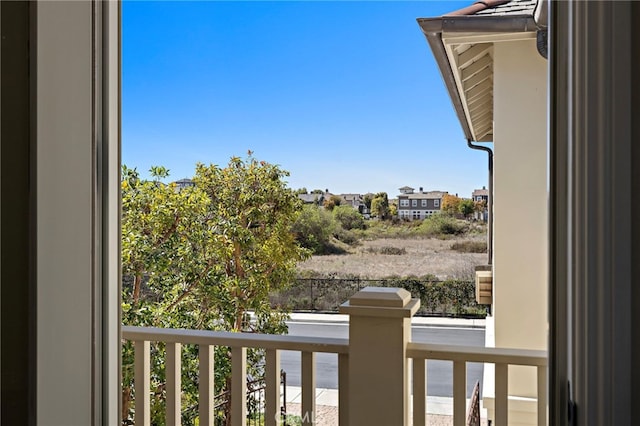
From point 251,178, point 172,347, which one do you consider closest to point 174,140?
point 251,178

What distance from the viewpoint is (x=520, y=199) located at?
2.58m

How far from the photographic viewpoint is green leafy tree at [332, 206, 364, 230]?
253 inches

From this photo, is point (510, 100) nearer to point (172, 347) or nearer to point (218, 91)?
point (172, 347)

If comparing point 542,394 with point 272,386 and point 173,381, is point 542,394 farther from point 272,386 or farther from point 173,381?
point 173,381

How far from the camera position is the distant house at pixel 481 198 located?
676cm

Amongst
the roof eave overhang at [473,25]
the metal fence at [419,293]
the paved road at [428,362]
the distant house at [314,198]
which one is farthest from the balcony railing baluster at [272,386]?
the distant house at [314,198]

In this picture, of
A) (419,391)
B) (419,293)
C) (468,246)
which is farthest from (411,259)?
(419,391)

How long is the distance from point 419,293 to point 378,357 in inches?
214

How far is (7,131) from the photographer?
82 centimetres

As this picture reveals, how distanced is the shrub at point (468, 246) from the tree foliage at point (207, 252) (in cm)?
Answer: 244

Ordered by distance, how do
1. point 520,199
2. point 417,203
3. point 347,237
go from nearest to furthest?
point 520,199
point 347,237
point 417,203

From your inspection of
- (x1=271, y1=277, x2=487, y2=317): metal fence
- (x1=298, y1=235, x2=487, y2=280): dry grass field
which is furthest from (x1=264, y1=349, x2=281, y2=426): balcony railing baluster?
(x1=298, y1=235, x2=487, y2=280): dry grass field

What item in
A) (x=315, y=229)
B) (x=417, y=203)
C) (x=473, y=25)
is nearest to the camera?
(x=473, y=25)

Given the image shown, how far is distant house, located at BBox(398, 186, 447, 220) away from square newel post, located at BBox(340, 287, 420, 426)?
5.31 metres
